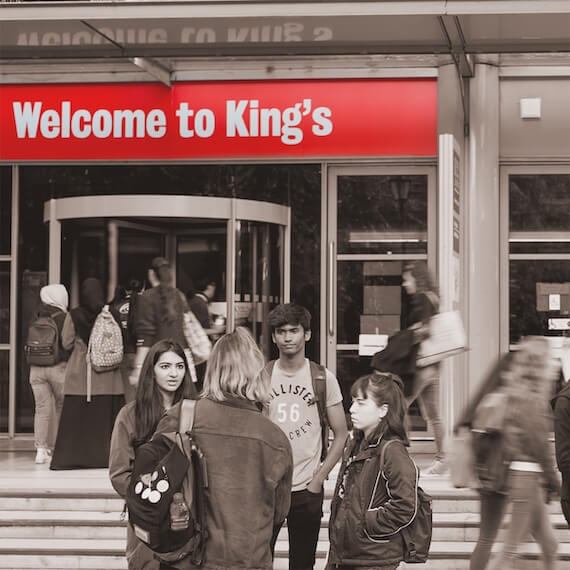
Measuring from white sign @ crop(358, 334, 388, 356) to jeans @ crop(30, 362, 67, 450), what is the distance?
9.68ft

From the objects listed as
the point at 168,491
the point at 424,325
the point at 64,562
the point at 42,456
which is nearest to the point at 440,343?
the point at 424,325

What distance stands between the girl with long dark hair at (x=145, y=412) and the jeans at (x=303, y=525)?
2.95ft

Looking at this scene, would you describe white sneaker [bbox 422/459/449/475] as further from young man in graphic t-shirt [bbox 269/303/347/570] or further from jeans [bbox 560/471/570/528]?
young man in graphic t-shirt [bbox 269/303/347/570]

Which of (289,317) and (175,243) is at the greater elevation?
(175,243)

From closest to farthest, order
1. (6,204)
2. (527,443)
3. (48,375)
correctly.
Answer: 1. (527,443)
2. (48,375)
3. (6,204)

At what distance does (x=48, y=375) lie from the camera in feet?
34.0

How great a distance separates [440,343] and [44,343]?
3544mm

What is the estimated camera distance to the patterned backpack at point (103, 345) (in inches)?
387

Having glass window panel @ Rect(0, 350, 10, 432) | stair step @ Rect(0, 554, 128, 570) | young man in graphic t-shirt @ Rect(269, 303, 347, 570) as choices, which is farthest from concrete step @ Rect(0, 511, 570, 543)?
glass window panel @ Rect(0, 350, 10, 432)

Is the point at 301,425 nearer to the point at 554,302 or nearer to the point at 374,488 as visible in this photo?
the point at 374,488

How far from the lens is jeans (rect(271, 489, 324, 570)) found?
5844 millimetres

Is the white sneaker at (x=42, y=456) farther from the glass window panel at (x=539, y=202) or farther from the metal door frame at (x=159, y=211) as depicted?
the glass window panel at (x=539, y=202)

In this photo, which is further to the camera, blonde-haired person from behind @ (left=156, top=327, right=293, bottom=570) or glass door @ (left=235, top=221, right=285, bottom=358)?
glass door @ (left=235, top=221, right=285, bottom=358)

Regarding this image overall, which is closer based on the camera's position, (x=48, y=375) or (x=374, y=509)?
(x=374, y=509)
